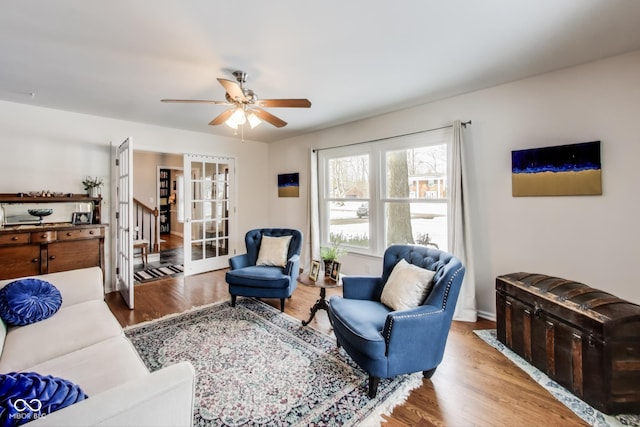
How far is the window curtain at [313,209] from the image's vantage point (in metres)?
4.72

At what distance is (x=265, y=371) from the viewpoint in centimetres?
213

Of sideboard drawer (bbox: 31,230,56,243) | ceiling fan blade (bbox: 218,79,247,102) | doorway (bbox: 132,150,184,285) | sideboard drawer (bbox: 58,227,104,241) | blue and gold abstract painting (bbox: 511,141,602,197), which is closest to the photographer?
ceiling fan blade (bbox: 218,79,247,102)

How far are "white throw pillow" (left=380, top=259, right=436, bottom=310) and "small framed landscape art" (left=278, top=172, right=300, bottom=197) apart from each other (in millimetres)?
3205

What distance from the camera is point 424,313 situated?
1.86m

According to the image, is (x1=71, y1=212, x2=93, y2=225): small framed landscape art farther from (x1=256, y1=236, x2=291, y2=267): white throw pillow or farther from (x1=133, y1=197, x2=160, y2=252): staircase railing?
(x1=133, y1=197, x2=160, y2=252): staircase railing

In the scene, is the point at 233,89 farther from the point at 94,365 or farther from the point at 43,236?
the point at 43,236

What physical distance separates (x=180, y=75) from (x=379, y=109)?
235 cm

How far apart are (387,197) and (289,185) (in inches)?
82.1

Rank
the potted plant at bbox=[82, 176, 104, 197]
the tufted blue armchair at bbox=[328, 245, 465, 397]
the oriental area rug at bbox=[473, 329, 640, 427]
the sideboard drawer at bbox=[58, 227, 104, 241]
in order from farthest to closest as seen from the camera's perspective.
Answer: the potted plant at bbox=[82, 176, 104, 197] → the sideboard drawer at bbox=[58, 227, 104, 241] → the tufted blue armchair at bbox=[328, 245, 465, 397] → the oriental area rug at bbox=[473, 329, 640, 427]

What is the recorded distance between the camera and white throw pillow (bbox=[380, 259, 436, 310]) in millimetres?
2109

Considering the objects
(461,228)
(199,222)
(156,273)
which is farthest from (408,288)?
(156,273)

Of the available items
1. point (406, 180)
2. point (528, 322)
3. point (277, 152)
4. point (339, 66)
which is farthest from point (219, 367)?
point (277, 152)

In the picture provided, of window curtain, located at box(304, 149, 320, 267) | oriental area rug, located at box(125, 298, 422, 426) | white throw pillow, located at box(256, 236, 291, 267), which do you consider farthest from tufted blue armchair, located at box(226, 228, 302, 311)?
window curtain, located at box(304, 149, 320, 267)

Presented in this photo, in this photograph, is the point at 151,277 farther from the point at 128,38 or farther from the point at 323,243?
the point at 128,38
